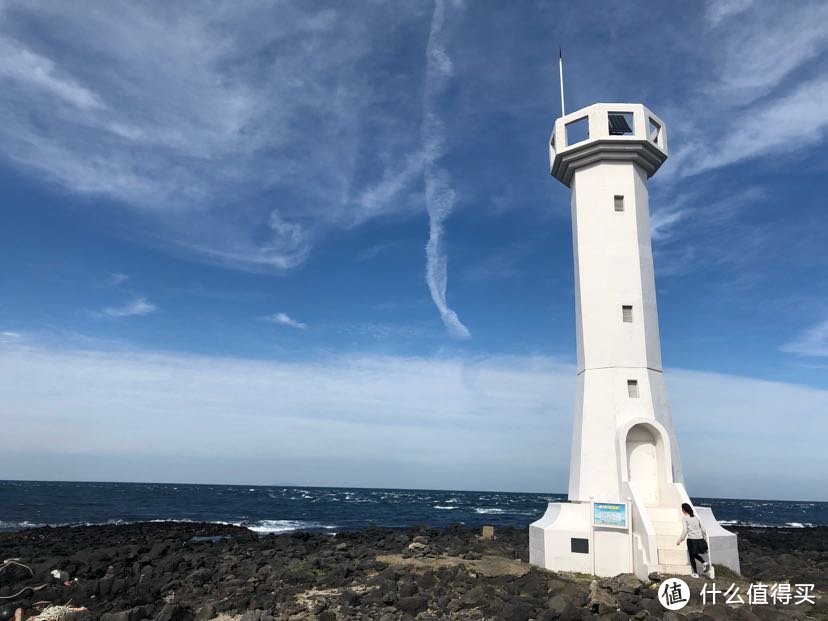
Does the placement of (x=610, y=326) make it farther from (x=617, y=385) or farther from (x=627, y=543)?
(x=627, y=543)

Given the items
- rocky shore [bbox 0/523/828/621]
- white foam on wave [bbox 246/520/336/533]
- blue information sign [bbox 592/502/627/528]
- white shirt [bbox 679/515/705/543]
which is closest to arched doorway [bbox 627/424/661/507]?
blue information sign [bbox 592/502/627/528]

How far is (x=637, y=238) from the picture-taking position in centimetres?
1323

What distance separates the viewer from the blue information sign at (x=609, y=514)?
11.1 metres

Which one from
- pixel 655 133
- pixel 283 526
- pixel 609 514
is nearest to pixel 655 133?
pixel 655 133

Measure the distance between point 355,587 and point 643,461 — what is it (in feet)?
20.1

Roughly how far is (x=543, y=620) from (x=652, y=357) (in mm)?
6363

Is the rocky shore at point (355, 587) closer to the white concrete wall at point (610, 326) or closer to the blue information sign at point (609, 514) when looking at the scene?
the blue information sign at point (609, 514)

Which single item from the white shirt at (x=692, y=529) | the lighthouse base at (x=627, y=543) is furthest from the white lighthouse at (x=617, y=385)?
the white shirt at (x=692, y=529)

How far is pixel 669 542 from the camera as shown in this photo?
11273 mm

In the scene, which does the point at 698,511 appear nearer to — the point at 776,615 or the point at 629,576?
the point at 629,576

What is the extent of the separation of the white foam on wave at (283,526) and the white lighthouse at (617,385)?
74.9ft

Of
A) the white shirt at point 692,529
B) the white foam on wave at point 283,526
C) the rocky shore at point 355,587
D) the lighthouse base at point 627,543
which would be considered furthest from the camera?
the white foam on wave at point 283,526

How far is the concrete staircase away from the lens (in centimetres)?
1077

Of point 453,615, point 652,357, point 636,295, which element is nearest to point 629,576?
point 453,615
